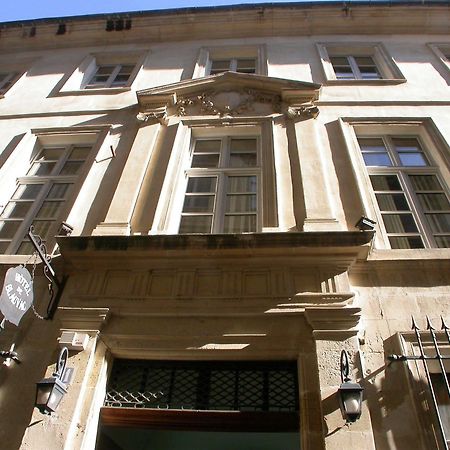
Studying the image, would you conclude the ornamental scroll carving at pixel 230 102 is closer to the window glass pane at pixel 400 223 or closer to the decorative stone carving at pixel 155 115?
the decorative stone carving at pixel 155 115

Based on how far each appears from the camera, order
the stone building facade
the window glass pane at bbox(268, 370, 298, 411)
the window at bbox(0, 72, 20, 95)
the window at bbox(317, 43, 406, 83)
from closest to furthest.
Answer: the stone building facade < the window glass pane at bbox(268, 370, 298, 411) < the window at bbox(317, 43, 406, 83) < the window at bbox(0, 72, 20, 95)

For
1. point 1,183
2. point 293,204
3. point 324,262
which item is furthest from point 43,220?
point 324,262

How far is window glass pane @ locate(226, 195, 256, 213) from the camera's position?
6125 mm

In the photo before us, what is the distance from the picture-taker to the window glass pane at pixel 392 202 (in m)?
5.94

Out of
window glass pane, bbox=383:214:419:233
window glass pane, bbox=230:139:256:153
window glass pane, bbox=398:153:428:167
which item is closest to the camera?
window glass pane, bbox=383:214:419:233

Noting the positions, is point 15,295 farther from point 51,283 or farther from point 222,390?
point 222,390

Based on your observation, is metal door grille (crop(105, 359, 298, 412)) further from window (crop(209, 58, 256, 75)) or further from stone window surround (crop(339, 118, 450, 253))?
window (crop(209, 58, 256, 75))

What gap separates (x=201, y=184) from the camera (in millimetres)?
6656

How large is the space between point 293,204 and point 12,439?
4245 millimetres

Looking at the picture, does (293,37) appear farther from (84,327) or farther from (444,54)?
(84,327)

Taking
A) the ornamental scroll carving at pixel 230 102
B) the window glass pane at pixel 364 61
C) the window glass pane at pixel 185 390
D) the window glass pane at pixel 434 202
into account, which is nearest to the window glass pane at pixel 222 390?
the window glass pane at pixel 185 390

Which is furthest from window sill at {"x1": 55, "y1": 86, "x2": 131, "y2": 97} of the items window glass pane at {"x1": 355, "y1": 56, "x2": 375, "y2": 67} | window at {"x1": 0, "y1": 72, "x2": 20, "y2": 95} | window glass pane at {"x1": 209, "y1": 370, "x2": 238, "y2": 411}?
window glass pane at {"x1": 209, "y1": 370, "x2": 238, "y2": 411}

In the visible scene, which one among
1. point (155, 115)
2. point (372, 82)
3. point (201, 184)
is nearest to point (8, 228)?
point (201, 184)

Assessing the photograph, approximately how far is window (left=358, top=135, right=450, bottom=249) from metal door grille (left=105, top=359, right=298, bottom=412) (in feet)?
7.78
